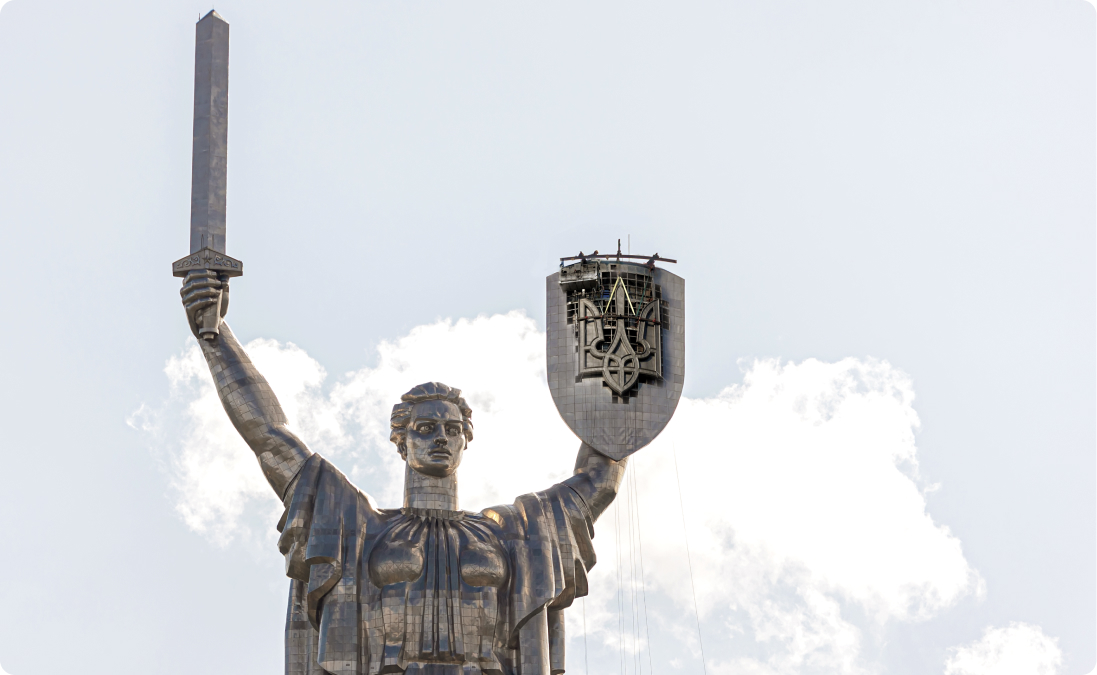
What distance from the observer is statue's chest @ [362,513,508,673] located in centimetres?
3219

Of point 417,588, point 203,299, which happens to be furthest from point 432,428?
point 203,299

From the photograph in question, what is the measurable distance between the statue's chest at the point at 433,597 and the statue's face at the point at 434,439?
0.88 m

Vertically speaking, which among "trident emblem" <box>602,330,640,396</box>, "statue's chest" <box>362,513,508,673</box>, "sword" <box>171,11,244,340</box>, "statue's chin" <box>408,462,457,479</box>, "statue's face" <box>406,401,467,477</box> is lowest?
"statue's chest" <box>362,513,508,673</box>

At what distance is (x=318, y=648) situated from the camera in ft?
106

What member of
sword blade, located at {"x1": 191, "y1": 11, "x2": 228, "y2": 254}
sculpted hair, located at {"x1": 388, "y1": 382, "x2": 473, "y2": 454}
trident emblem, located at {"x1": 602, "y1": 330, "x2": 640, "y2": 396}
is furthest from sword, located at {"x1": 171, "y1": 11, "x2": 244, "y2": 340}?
trident emblem, located at {"x1": 602, "y1": 330, "x2": 640, "y2": 396}

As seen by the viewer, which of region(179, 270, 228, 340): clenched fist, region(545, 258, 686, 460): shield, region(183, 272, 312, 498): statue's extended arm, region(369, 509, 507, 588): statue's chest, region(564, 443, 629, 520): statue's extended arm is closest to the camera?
region(369, 509, 507, 588): statue's chest

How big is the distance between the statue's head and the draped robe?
71cm

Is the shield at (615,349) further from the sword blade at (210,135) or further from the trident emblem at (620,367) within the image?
the sword blade at (210,135)

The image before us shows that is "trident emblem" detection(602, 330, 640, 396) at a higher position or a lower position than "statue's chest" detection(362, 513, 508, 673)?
higher

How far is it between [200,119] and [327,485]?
5.53 m

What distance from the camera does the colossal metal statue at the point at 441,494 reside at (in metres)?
32.3

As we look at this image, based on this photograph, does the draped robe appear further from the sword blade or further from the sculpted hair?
the sword blade

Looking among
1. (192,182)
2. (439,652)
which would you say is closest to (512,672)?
(439,652)

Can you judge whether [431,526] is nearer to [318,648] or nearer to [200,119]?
[318,648]
